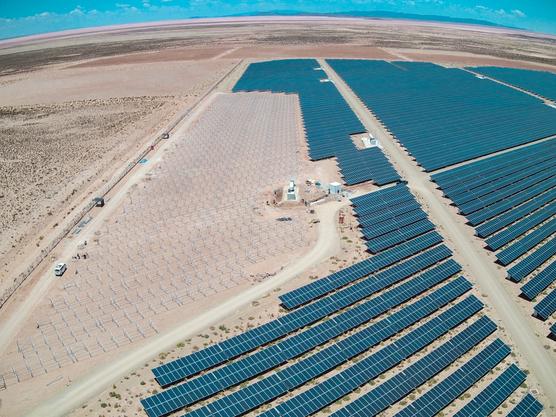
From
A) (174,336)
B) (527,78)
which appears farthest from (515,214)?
(527,78)

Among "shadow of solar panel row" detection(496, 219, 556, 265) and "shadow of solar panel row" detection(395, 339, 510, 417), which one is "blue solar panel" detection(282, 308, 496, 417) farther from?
"shadow of solar panel row" detection(496, 219, 556, 265)

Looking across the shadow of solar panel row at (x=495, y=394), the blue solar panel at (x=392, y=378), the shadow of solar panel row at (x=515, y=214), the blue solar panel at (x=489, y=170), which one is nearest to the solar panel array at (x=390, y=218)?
the shadow of solar panel row at (x=515, y=214)

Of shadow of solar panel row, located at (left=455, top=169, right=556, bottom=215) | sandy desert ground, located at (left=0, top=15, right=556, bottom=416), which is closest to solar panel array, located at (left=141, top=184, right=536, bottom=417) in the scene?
sandy desert ground, located at (left=0, top=15, right=556, bottom=416)

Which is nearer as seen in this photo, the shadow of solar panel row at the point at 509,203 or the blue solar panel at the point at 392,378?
the blue solar panel at the point at 392,378

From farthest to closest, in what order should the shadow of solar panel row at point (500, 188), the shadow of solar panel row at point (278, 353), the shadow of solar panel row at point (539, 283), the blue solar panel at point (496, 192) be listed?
the shadow of solar panel row at point (500, 188) < the blue solar panel at point (496, 192) < the shadow of solar panel row at point (539, 283) < the shadow of solar panel row at point (278, 353)

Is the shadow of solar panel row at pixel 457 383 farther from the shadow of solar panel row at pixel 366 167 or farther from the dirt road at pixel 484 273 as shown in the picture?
the shadow of solar panel row at pixel 366 167

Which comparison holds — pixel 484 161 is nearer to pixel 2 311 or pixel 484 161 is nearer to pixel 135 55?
pixel 2 311

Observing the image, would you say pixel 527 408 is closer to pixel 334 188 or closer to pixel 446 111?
pixel 334 188
